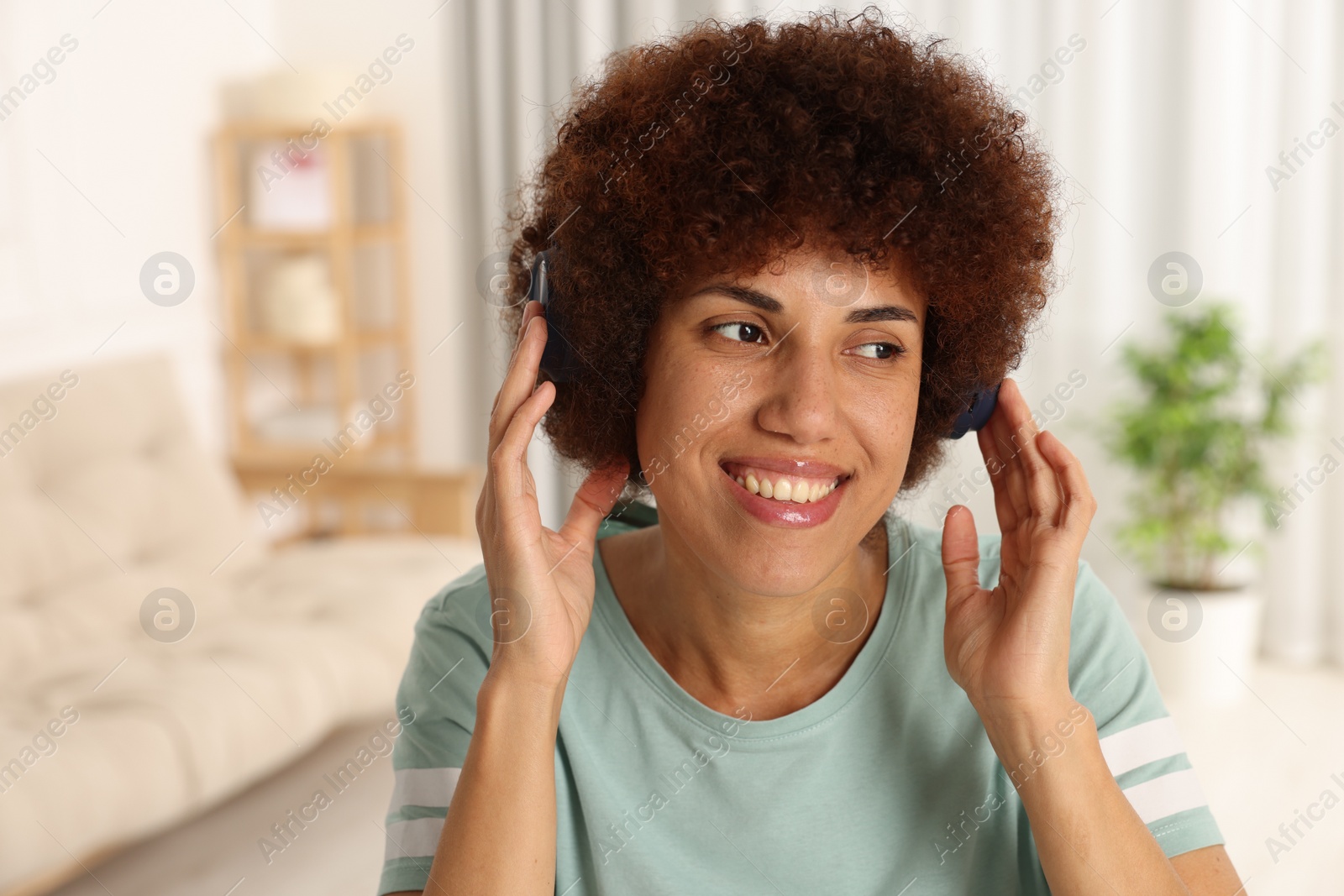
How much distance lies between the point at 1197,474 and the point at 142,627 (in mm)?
2787

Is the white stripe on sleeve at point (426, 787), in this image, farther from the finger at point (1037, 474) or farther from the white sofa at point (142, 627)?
the white sofa at point (142, 627)

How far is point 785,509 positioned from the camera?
3.82 ft

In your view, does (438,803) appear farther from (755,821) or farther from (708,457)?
(708,457)

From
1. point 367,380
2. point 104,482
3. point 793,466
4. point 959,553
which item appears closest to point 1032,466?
point 959,553

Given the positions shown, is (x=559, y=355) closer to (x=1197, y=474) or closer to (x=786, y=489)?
(x=786, y=489)

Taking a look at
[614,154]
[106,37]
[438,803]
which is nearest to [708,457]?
[614,154]

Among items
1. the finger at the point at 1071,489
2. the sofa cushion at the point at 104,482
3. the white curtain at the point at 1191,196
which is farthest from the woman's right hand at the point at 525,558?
the white curtain at the point at 1191,196

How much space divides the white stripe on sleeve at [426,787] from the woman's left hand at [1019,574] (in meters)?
0.52

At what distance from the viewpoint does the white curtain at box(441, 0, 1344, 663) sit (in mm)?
3578

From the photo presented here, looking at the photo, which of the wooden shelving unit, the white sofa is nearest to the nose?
the white sofa

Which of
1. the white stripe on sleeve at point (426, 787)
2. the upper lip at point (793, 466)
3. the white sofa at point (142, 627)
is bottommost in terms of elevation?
the white sofa at point (142, 627)

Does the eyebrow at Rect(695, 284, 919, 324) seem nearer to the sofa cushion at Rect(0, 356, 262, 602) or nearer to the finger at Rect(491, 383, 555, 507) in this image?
the finger at Rect(491, 383, 555, 507)

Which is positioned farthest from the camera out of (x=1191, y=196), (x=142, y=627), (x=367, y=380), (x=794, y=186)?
(x=367, y=380)

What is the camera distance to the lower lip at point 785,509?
1.16 m
